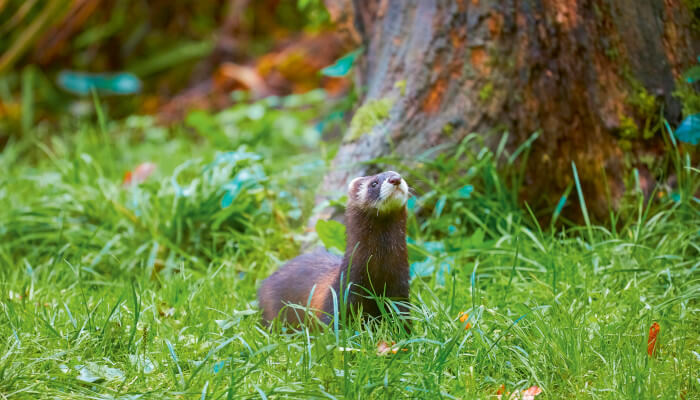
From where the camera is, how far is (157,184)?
435cm

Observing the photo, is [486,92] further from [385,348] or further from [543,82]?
[385,348]

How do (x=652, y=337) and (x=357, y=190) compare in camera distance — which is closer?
(x=652, y=337)

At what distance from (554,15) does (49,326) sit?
2.82 meters

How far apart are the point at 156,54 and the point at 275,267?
617 cm

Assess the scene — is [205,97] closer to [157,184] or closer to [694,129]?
[157,184]

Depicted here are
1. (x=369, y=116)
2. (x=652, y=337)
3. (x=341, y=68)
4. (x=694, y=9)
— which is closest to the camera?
(x=652, y=337)

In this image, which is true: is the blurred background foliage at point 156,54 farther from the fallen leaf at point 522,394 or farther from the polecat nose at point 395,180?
the fallen leaf at point 522,394

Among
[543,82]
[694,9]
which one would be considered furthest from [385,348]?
[694,9]

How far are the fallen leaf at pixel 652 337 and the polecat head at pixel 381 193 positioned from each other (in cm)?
102

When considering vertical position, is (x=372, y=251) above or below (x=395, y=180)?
below

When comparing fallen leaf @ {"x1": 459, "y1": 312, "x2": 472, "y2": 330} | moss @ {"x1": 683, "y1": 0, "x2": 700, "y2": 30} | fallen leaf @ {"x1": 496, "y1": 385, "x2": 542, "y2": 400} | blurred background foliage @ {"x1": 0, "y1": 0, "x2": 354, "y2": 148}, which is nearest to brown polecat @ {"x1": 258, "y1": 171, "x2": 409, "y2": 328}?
fallen leaf @ {"x1": 459, "y1": 312, "x2": 472, "y2": 330}

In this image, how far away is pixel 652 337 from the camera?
2.57m

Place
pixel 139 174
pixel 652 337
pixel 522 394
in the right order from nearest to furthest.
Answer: pixel 522 394
pixel 652 337
pixel 139 174

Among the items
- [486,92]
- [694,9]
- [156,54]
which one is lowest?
[486,92]
